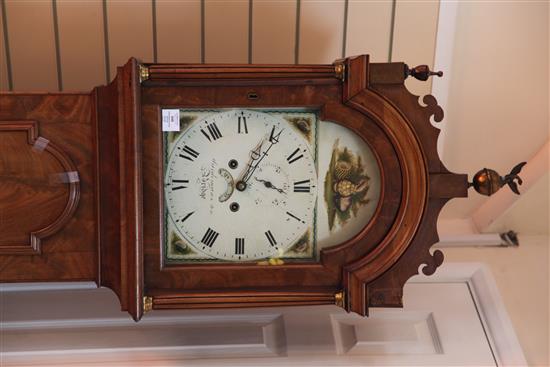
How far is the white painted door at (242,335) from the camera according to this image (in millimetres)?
1143

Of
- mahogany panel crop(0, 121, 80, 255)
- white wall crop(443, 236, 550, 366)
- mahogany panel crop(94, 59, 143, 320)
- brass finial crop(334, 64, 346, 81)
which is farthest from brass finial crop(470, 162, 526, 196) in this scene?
mahogany panel crop(0, 121, 80, 255)

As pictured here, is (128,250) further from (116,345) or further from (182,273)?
(116,345)

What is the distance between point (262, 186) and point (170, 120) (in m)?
0.17

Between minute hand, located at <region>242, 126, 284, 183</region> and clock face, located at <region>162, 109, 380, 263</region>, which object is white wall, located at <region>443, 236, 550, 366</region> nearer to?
clock face, located at <region>162, 109, 380, 263</region>

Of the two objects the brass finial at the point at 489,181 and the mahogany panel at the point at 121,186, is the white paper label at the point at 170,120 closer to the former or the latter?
the mahogany panel at the point at 121,186

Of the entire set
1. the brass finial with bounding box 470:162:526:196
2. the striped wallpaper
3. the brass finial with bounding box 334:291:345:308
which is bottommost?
the brass finial with bounding box 334:291:345:308

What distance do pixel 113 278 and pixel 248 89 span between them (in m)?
0.36

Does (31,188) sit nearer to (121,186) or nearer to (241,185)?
(121,186)

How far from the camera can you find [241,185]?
100cm

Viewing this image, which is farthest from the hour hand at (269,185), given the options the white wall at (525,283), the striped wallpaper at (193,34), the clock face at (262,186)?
the white wall at (525,283)

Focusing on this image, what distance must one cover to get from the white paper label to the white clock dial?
0.07 feet

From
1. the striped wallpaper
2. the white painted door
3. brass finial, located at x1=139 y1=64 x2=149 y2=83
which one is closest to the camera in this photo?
brass finial, located at x1=139 y1=64 x2=149 y2=83

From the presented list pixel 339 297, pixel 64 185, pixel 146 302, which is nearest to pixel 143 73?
pixel 64 185

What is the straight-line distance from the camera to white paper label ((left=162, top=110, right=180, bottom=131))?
3.14 ft
